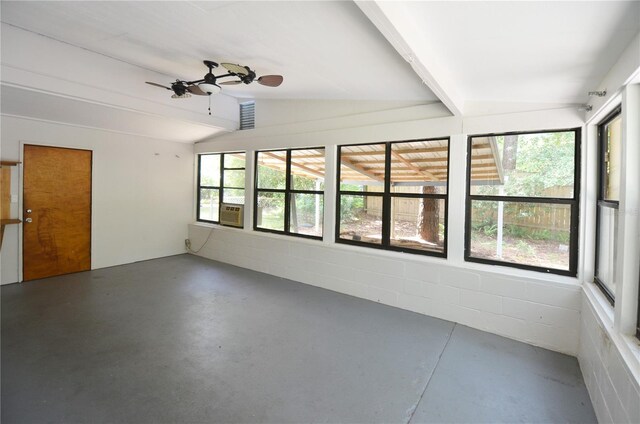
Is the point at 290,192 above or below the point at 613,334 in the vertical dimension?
above

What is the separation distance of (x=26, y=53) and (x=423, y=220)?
520 cm

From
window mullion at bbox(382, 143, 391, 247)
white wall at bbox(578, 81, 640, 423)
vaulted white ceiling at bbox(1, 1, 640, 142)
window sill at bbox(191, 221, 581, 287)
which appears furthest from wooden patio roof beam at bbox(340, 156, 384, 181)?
white wall at bbox(578, 81, 640, 423)

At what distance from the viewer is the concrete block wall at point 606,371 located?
1.57 meters

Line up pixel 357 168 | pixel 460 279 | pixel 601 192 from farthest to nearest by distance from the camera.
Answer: pixel 357 168, pixel 460 279, pixel 601 192

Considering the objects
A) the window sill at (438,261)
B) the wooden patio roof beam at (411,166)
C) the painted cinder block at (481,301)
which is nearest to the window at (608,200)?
the window sill at (438,261)

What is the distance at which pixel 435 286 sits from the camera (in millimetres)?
3775

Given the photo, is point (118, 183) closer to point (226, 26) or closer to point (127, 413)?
point (226, 26)

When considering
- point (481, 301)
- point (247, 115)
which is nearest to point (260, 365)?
point (481, 301)

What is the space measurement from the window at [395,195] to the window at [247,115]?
7.23ft

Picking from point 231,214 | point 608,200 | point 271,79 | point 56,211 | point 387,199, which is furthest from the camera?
point 231,214

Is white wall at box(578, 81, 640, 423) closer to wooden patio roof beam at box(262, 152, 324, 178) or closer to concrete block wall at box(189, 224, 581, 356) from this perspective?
concrete block wall at box(189, 224, 581, 356)

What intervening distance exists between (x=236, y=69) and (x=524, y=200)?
11.3 feet

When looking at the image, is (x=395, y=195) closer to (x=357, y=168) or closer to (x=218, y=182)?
(x=357, y=168)

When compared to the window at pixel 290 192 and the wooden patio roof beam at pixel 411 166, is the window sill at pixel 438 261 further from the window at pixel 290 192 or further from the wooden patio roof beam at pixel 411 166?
the wooden patio roof beam at pixel 411 166
